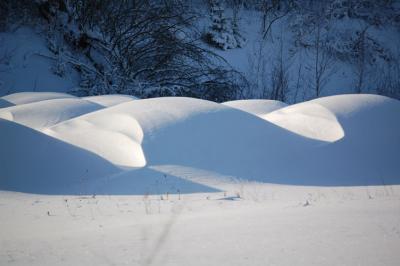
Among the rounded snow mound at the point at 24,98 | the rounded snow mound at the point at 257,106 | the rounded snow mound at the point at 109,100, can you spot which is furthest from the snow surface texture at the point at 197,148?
the rounded snow mound at the point at 24,98

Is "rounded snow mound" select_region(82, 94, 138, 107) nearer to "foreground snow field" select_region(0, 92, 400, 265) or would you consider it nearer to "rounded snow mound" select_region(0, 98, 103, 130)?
"foreground snow field" select_region(0, 92, 400, 265)

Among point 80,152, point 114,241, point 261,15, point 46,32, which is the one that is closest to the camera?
point 114,241

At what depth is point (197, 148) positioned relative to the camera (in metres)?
3.97

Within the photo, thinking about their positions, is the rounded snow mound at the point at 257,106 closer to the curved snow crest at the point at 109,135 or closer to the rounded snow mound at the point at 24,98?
the curved snow crest at the point at 109,135

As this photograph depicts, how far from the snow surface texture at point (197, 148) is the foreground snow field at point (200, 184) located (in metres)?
0.01

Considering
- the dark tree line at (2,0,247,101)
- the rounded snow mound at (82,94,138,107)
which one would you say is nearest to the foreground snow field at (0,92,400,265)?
the rounded snow mound at (82,94,138,107)

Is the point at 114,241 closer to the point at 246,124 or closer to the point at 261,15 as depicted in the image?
the point at 246,124

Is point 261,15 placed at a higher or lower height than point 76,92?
higher

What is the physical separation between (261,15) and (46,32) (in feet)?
27.1

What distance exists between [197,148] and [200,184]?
612 mm

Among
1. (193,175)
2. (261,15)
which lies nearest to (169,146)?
(193,175)

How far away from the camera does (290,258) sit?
136cm

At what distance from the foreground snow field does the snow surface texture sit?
0.05 feet

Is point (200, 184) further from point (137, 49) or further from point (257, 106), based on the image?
point (137, 49)
